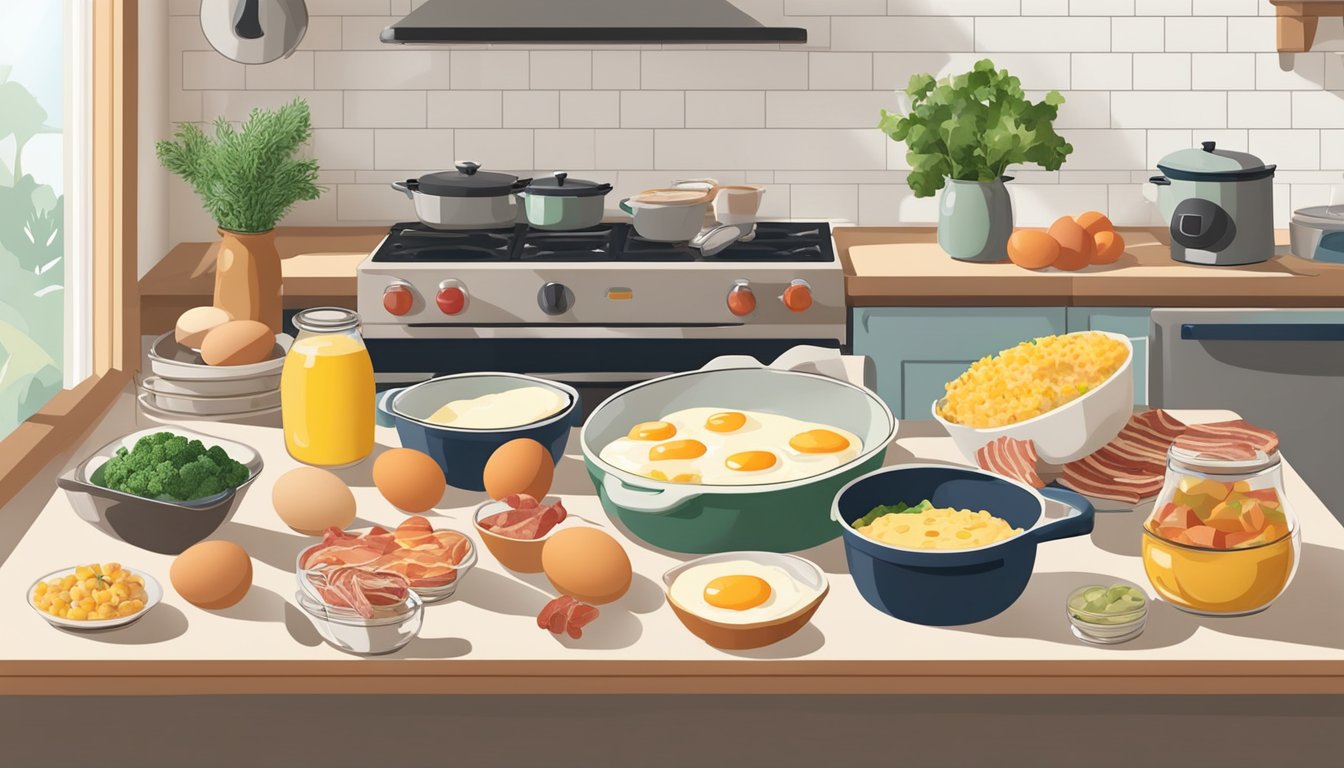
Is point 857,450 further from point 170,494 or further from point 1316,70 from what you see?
point 1316,70

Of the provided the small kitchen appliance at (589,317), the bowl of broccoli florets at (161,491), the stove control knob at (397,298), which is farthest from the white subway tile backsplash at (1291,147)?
the bowl of broccoli florets at (161,491)

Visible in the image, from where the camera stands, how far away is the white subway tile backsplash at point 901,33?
4152mm

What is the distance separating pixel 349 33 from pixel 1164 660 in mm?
3301

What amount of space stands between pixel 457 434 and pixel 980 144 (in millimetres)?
2189

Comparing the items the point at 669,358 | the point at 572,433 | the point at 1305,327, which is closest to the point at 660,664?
the point at 572,433

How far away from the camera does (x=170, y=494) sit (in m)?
1.68

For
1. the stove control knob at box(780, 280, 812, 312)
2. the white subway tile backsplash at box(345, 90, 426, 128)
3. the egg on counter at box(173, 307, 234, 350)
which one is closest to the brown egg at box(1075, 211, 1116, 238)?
the stove control knob at box(780, 280, 812, 312)

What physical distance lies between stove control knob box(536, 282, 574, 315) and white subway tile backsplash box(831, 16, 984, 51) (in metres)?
1.21

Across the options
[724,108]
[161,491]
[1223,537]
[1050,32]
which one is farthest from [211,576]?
[1050,32]

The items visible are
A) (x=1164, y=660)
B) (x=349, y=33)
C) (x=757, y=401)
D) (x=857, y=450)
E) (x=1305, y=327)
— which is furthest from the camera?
(x=349, y=33)

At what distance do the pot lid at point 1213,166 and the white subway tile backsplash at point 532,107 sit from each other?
164 centimetres

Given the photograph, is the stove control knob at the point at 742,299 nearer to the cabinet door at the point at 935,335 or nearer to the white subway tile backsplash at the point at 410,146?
the cabinet door at the point at 935,335

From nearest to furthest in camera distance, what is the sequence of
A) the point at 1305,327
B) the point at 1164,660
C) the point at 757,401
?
the point at 1164,660 < the point at 757,401 < the point at 1305,327

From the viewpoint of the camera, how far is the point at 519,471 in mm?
1810
